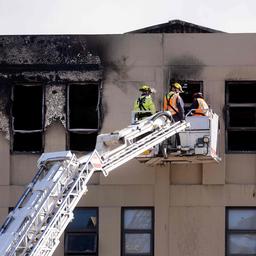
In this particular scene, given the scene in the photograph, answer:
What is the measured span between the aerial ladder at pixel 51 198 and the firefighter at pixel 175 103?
2504 mm

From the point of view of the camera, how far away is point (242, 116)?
87.6ft

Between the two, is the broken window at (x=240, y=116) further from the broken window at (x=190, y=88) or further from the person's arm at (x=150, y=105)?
the person's arm at (x=150, y=105)

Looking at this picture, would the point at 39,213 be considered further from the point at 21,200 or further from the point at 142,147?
the point at 142,147

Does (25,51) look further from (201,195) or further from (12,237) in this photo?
(12,237)

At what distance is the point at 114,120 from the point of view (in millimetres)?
26484

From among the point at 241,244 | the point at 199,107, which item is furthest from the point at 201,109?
the point at 241,244

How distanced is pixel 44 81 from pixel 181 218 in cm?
414

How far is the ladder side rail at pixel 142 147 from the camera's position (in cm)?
2158

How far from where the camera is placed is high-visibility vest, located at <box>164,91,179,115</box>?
2431 cm

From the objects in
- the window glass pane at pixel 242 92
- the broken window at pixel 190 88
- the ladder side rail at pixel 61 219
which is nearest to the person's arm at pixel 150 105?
the broken window at pixel 190 88

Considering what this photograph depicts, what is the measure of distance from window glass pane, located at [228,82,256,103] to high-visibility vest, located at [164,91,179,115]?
245cm

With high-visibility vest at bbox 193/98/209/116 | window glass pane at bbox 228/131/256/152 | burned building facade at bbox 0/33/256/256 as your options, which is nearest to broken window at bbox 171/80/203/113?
burned building facade at bbox 0/33/256/256

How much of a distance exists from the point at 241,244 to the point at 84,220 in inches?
133

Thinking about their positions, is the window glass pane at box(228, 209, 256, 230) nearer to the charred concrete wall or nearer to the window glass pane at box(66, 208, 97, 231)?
the window glass pane at box(66, 208, 97, 231)
